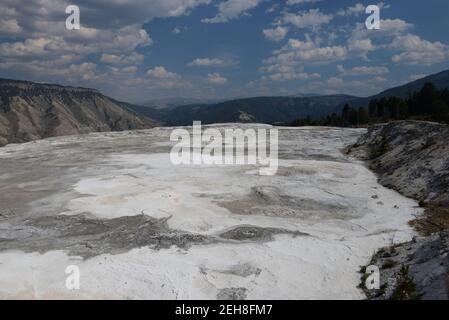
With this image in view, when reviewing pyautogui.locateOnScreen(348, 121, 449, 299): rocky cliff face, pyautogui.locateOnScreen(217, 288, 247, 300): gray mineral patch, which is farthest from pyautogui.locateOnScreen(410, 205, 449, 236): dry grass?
pyautogui.locateOnScreen(217, 288, 247, 300): gray mineral patch

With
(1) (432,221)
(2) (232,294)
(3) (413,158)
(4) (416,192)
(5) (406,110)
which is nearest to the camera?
(2) (232,294)

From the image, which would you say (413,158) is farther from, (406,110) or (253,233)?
(406,110)

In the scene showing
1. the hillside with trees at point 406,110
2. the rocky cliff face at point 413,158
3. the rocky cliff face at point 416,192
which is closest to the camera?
the rocky cliff face at point 416,192

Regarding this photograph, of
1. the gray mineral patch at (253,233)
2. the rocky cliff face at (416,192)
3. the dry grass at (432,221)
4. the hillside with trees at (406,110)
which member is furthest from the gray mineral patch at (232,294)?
the hillside with trees at (406,110)

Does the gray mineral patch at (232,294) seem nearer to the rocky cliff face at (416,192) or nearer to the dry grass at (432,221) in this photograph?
the rocky cliff face at (416,192)

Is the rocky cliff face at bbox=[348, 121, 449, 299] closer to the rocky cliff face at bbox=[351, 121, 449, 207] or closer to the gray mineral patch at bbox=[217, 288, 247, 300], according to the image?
the rocky cliff face at bbox=[351, 121, 449, 207]

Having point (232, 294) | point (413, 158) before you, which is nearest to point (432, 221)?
point (413, 158)
